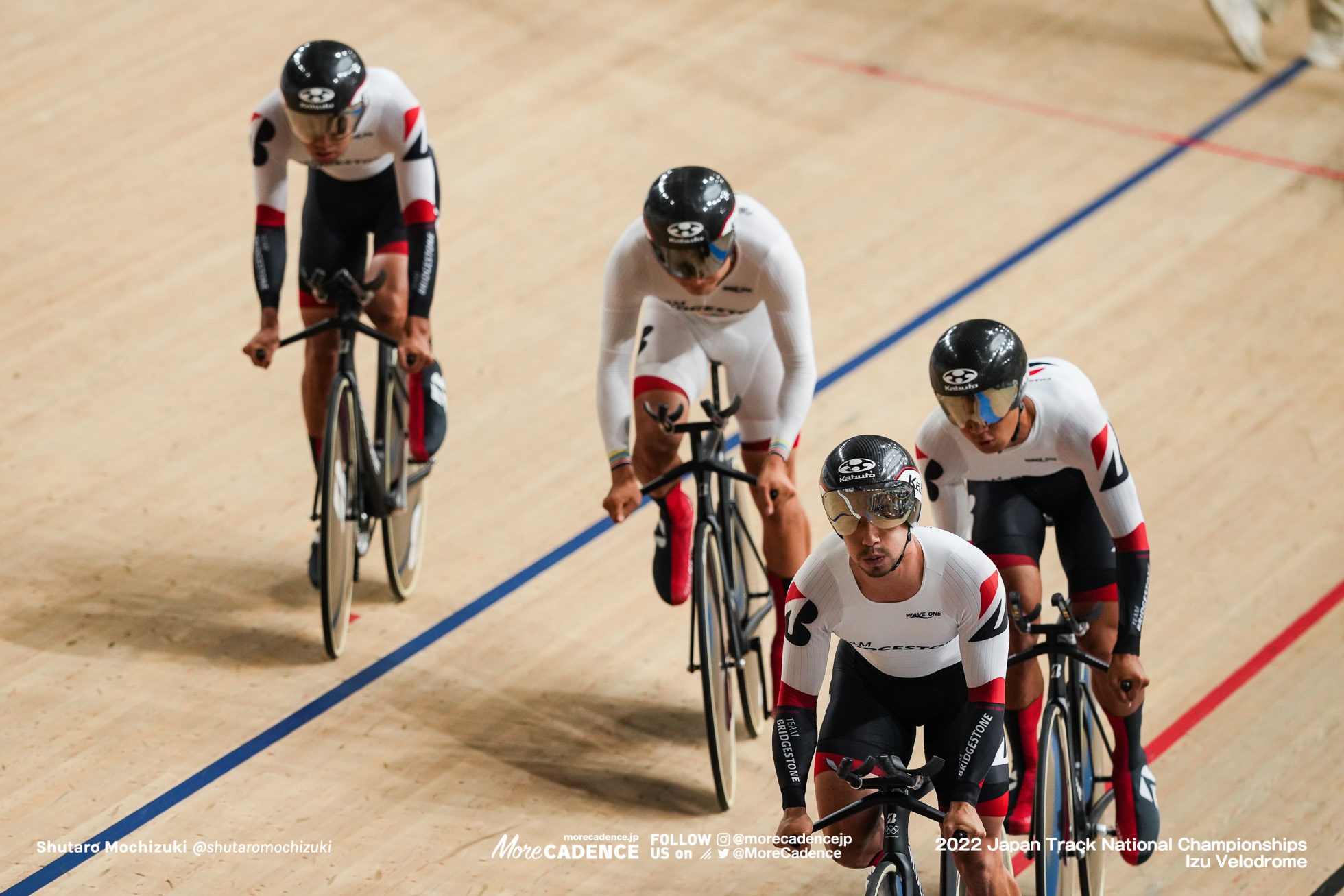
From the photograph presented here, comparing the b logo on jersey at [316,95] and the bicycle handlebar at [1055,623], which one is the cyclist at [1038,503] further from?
the b logo on jersey at [316,95]

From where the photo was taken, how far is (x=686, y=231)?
3213mm

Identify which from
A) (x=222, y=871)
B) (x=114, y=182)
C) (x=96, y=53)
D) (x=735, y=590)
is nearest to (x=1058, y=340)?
(x=735, y=590)

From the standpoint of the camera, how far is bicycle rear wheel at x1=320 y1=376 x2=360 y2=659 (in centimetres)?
390

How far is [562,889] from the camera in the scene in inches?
135

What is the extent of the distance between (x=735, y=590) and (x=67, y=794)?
5.48 feet

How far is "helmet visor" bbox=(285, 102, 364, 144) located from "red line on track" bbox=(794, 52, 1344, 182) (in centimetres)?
403

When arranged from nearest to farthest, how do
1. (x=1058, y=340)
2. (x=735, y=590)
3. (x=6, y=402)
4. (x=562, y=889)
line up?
1. (x=562, y=889)
2. (x=735, y=590)
3. (x=6, y=402)
4. (x=1058, y=340)

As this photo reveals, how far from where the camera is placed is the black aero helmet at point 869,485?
2.59 metres

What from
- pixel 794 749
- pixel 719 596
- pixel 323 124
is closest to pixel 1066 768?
pixel 794 749

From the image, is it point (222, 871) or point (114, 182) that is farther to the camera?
point (114, 182)

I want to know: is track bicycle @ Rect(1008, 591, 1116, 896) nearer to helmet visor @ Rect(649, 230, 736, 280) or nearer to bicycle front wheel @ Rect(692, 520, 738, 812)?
bicycle front wheel @ Rect(692, 520, 738, 812)

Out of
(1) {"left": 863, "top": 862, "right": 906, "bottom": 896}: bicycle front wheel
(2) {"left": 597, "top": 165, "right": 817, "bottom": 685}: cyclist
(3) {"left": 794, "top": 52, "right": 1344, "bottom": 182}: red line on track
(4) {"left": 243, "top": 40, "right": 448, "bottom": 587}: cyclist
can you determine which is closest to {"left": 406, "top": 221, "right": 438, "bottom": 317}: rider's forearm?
(4) {"left": 243, "top": 40, "right": 448, "bottom": 587}: cyclist

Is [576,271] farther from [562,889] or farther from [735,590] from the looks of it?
[562,889]

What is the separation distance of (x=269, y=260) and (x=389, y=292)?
1.15 feet
